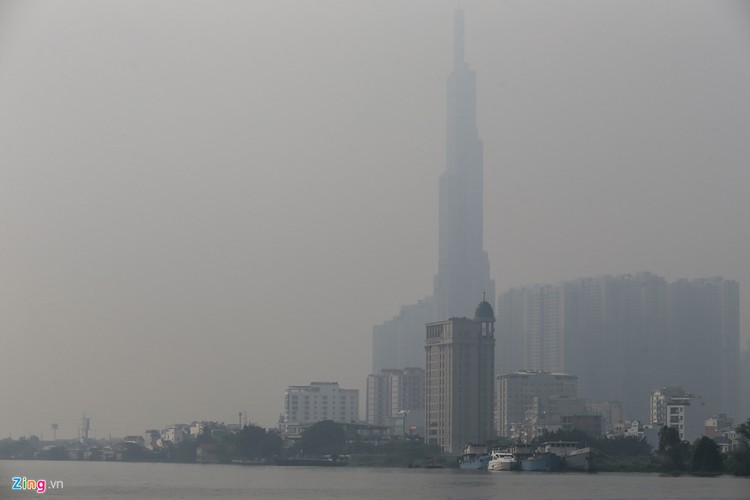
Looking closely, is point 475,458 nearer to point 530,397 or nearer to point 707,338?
point 530,397

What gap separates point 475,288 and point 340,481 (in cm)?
8109

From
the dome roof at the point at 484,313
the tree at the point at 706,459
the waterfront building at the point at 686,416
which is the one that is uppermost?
the dome roof at the point at 484,313

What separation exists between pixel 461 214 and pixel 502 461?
69.2m

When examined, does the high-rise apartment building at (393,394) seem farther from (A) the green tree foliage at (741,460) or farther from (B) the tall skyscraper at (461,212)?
(A) the green tree foliage at (741,460)

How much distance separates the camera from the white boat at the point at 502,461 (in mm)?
64188

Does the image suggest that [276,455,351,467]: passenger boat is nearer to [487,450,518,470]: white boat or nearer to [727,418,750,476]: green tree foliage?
[487,450,518,470]: white boat

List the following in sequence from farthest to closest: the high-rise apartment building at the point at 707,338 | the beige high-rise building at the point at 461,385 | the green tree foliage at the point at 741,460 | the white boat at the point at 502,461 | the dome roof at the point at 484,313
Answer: the high-rise apartment building at the point at 707,338, the dome roof at the point at 484,313, the beige high-rise building at the point at 461,385, the white boat at the point at 502,461, the green tree foliage at the point at 741,460

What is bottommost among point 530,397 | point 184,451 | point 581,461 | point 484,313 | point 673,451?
point 184,451

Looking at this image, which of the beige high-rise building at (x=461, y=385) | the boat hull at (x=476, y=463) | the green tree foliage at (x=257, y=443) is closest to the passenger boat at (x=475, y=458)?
the boat hull at (x=476, y=463)

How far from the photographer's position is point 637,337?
126 metres

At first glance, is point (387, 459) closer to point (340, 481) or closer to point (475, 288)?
point (340, 481)

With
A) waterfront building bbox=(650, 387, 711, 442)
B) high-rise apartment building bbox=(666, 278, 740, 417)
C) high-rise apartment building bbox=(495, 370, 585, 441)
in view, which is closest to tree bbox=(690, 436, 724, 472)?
waterfront building bbox=(650, 387, 711, 442)

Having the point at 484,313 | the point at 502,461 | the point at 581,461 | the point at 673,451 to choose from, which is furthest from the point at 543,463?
the point at 484,313

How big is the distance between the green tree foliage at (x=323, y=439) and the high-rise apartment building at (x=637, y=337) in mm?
35946
